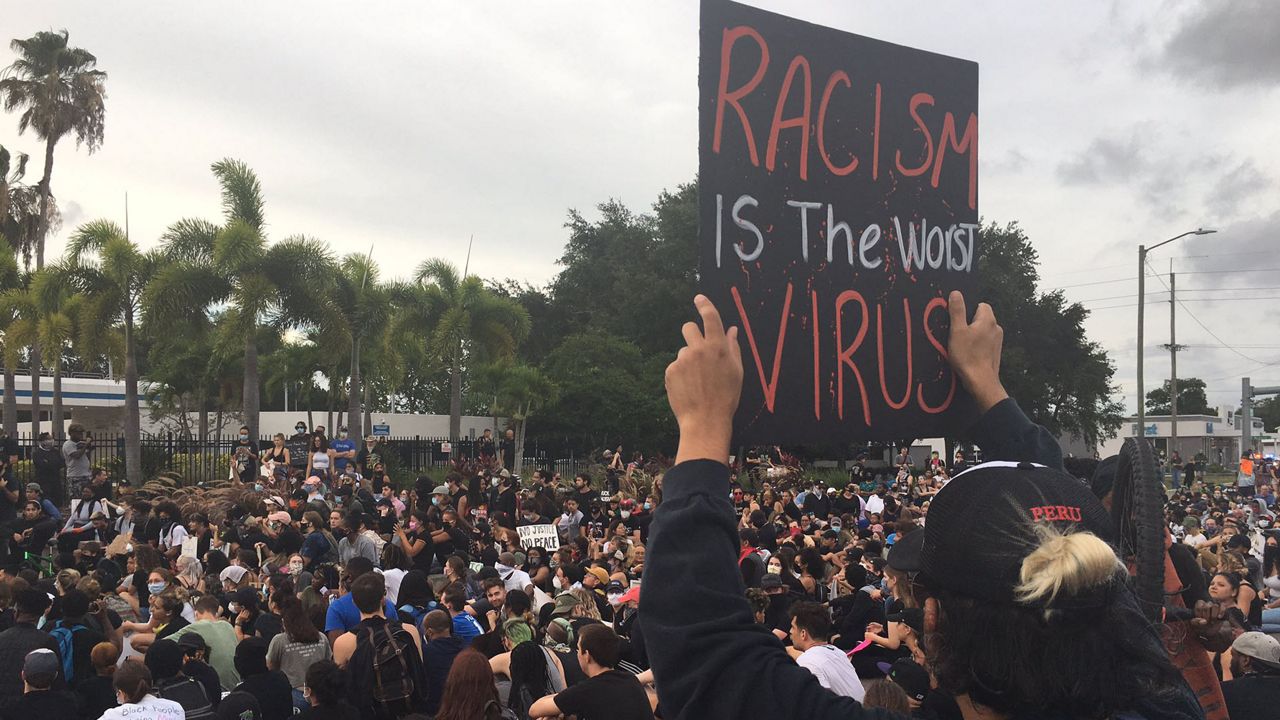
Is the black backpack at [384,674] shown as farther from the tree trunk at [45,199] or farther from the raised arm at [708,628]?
the tree trunk at [45,199]

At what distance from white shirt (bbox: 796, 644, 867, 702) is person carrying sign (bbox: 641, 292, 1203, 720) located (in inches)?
187

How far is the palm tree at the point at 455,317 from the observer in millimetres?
34500

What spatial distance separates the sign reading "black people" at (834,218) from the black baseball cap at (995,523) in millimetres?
916

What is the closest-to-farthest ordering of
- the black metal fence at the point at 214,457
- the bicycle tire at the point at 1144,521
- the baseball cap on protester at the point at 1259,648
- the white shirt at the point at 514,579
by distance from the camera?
1. the bicycle tire at the point at 1144,521
2. the baseball cap on protester at the point at 1259,648
3. the white shirt at the point at 514,579
4. the black metal fence at the point at 214,457

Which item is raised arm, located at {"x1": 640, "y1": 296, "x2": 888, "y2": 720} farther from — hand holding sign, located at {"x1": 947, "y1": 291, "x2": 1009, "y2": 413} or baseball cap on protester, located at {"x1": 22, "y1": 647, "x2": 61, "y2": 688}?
baseball cap on protester, located at {"x1": 22, "y1": 647, "x2": 61, "y2": 688}

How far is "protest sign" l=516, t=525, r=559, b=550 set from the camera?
43.3 feet

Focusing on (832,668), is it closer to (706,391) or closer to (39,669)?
(39,669)

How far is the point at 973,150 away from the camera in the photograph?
9.47 ft

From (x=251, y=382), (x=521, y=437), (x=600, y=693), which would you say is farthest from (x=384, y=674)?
(x=521, y=437)

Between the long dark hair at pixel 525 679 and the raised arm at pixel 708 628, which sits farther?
the long dark hair at pixel 525 679

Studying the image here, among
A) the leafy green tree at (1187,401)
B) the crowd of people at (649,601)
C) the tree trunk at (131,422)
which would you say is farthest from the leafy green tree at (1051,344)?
the leafy green tree at (1187,401)

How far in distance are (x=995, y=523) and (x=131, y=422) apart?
91.5 ft

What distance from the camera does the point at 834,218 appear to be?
2.57 meters

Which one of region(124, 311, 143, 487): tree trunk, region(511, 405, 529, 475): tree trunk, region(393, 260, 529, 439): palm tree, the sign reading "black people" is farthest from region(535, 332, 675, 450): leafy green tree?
the sign reading "black people"
